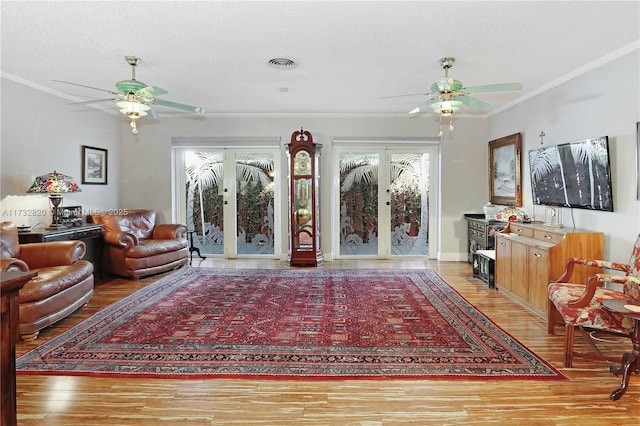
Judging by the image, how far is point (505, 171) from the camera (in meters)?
5.78

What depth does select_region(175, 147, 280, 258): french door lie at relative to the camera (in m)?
6.78

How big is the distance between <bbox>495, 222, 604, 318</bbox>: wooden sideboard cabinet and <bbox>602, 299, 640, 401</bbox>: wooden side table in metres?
1.02

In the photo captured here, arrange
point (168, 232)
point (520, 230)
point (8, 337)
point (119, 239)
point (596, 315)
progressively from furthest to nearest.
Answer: point (168, 232)
point (119, 239)
point (520, 230)
point (596, 315)
point (8, 337)

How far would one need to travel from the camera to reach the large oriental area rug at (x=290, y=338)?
8.59 feet

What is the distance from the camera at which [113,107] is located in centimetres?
593

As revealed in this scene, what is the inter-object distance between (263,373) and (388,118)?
4.97m

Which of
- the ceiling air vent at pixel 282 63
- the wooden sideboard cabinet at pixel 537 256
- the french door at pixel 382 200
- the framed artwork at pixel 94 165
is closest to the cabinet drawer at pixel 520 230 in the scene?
the wooden sideboard cabinet at pixel 537 256

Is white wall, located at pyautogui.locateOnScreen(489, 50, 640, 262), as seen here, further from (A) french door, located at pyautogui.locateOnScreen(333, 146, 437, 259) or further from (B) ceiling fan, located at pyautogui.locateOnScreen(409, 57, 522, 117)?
(A) french door, located at pyautogui.locateOnScreen(333, 146, 437, 259)

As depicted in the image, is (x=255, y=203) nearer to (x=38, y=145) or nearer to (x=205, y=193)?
(x=205, y=193)

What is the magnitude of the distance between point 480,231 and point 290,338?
3866 millimetres

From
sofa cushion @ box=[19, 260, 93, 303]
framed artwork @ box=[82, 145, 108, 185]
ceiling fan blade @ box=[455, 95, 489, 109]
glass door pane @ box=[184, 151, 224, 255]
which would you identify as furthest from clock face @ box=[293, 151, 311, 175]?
sofa cushion @ box=[19, 260, 93, 303]

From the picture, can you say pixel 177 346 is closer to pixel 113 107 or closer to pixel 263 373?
pixel 263 373

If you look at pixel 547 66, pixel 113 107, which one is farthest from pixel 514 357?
pixel 113 107

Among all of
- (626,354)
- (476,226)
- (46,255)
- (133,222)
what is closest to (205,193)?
(133,222)
